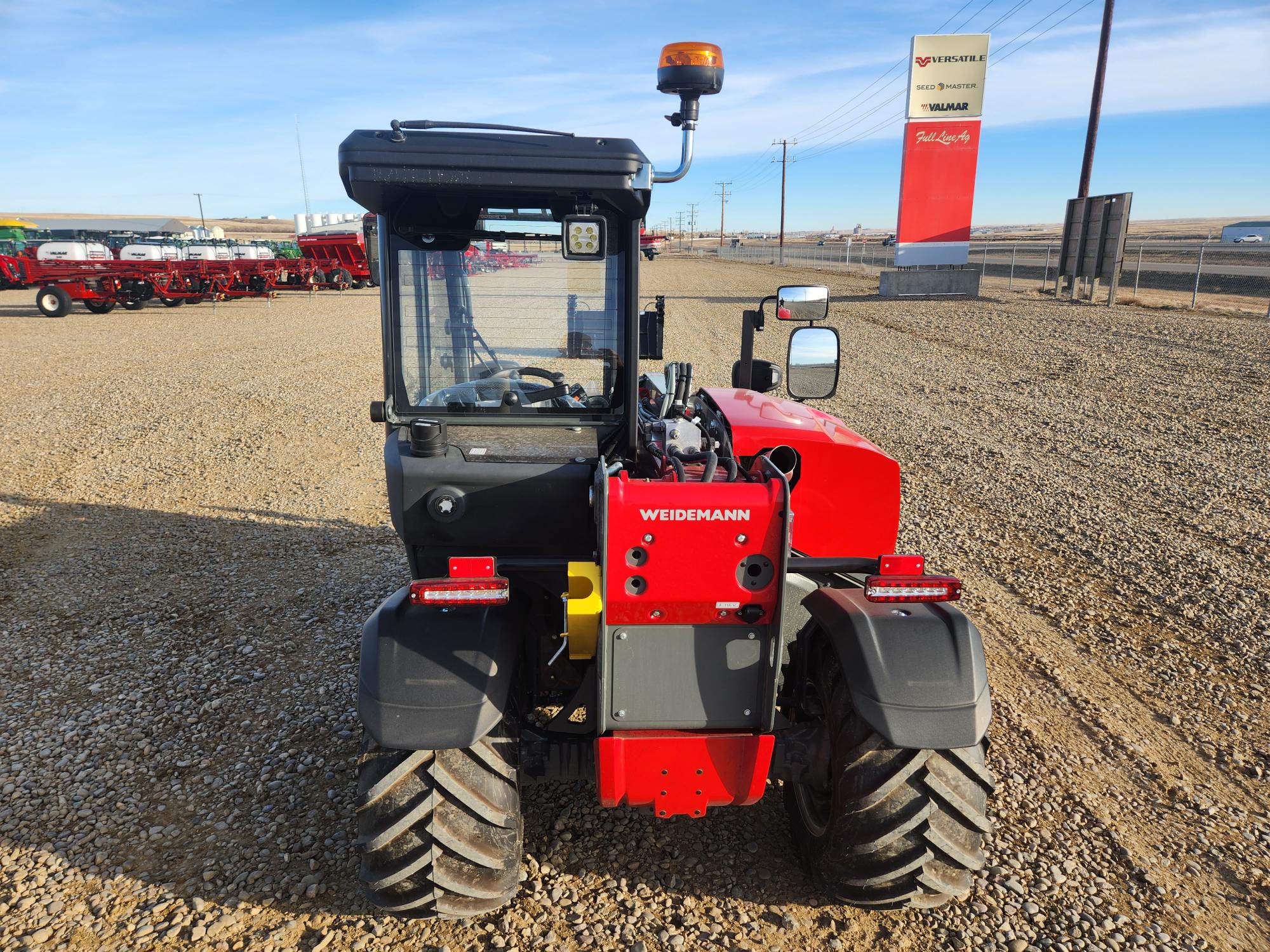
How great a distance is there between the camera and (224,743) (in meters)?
3.88

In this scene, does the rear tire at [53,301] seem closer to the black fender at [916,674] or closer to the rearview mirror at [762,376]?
the rearview mirror at [762,376]

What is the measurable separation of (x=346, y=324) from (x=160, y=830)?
68.0ft

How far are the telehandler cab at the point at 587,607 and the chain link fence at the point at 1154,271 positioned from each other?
2093cm

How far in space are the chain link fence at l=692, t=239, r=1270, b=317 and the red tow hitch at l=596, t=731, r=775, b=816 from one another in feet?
69.9

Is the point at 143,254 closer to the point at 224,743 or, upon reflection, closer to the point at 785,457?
the point at 224,743

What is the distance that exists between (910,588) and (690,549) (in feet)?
2.44

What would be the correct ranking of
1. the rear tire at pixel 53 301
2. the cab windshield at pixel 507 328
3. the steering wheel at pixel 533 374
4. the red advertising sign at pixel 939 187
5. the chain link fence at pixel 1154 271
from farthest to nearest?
the red advertising sign at pixel 939 187 → the chain link fence at pixel 1154 271 → the rear tire at pixel 53 301 → the steering wheel at pixel 533 374 → the cab windshield at pixel 507 328

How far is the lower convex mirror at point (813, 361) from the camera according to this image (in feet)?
11.3

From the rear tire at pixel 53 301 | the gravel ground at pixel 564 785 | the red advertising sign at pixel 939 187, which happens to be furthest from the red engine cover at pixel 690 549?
the red advertising sign at pixel 939 187

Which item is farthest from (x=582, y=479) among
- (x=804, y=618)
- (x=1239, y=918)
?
(x=1239, y=918)

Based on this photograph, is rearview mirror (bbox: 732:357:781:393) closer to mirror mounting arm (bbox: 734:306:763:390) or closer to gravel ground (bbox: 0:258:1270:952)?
mirror mounting arm (bbox: 734:306:763:390)

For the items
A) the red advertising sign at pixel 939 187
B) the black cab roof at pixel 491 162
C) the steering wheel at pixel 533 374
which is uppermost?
the red advertising sign at pixel 939 187

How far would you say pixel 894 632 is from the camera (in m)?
2.55

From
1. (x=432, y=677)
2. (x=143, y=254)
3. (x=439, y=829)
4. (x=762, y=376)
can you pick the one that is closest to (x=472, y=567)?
(x=432, y=677)
